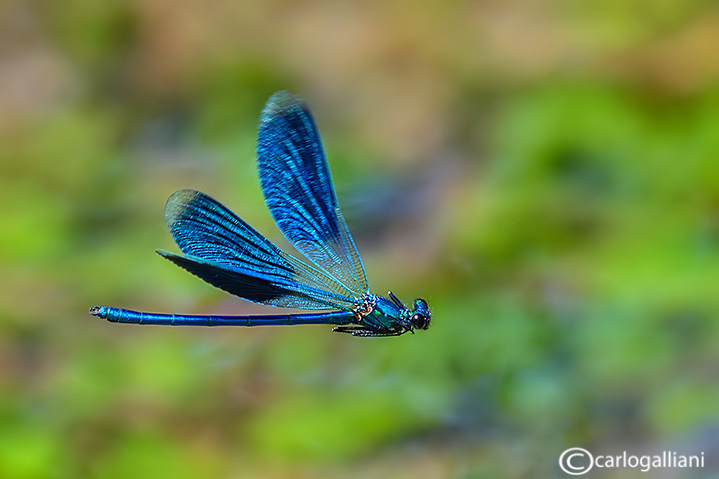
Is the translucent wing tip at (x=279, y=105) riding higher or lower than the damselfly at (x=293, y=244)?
higher

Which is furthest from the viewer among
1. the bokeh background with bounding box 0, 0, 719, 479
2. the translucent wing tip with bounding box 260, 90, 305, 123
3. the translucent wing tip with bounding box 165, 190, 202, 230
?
the bokeh background with bounding box 0, 0, 719, 479

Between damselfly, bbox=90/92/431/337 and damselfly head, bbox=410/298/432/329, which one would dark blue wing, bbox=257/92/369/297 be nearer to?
damselfly, bbox=90/92/431/337

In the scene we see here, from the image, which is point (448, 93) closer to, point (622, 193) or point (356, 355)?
point (622, 193)

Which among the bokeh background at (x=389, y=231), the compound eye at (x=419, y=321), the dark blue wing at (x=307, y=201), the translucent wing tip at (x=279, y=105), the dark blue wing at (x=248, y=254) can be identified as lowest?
the compound eye at (x=419, y=321)

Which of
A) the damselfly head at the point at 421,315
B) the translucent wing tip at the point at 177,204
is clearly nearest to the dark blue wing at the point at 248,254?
the translucent wing tip at the point at 177,204

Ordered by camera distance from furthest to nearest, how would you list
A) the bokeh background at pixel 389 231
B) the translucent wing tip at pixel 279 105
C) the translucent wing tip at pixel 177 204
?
1. the bokeh background at pixel 389 231
2. the translucent wing tip at pixel 177 204
3. the translucent wing tip at pixel 279 105

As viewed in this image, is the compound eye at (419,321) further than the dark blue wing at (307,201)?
No

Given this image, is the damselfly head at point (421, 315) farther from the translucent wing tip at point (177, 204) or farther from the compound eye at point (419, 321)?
the translucent wing tip at point (177, 204)

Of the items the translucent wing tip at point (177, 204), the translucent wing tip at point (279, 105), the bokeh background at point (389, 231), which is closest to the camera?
the translucent wing tip at point (279, 105)

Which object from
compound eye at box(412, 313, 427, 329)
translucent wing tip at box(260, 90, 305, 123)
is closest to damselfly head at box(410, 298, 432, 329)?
compound eye at box(412, 313, 427, 329)
